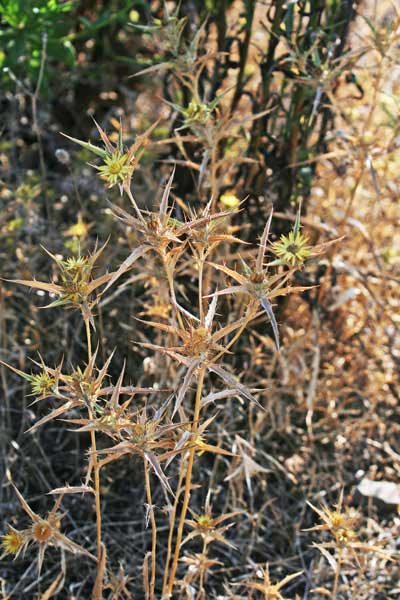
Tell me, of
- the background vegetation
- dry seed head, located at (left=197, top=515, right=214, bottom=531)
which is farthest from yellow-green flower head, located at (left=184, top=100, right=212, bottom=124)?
dry seed head, located at (left=197, top=515, right=214, bottom=531)

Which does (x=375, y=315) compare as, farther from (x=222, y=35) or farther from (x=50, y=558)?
(x=50, y=558)

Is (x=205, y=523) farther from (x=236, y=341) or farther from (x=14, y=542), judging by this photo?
(x=236, y=341)

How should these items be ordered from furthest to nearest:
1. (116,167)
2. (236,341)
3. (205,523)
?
(236,341)
(205,523)
(116,167)

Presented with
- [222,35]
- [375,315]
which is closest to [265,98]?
[222,35]

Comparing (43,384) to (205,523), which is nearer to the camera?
(43,384)

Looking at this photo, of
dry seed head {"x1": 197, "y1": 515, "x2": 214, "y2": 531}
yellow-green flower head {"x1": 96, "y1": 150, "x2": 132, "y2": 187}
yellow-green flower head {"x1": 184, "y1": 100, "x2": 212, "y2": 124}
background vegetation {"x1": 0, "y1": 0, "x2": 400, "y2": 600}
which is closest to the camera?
yellow-green flower head {"x1": 96, "y1": 150, "x2": 132, "y2": 187}

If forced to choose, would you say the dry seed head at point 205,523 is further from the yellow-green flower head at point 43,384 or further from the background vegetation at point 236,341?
the yellow-green flower head at point 43,384

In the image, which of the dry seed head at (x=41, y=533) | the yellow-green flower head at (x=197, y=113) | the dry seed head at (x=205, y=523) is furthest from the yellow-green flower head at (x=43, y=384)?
the yellow-green flower head at (x=197, y=113)

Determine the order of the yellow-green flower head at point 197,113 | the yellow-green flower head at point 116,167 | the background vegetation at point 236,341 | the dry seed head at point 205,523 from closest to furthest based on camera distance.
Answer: the yellow-green flower head at point 116,167 → the dry seed head at point 205,523 → the yellow-green flower head at point 197,113 → the background vegetation at point 236,341

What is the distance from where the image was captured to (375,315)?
1917mm

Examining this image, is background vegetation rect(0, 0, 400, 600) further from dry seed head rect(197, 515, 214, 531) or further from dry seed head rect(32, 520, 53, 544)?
dry seed head rect(32, 520, 53, 544)

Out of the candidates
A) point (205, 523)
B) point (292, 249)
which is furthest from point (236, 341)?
point (292, 249)

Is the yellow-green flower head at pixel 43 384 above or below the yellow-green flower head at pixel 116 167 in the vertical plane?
below

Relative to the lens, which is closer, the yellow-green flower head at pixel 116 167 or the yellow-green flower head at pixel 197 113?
the yellow-green flower head at pixel 116 167
